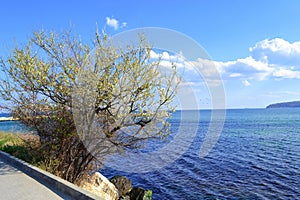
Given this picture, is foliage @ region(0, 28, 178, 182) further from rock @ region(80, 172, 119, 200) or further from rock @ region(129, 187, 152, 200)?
rock @ region(129, 187, 152, 200)

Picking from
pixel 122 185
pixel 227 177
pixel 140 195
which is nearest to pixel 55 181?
pixel 140 195

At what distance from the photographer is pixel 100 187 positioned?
1012 centimetres

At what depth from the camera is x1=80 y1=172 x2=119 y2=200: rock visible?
948 cm

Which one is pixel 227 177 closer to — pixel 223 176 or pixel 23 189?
pixel 223 176

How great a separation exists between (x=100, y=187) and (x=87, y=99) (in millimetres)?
3916

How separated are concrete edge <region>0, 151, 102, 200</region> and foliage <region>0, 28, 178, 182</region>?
695 mm

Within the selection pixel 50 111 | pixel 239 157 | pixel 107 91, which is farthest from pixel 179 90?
pixel 239 157

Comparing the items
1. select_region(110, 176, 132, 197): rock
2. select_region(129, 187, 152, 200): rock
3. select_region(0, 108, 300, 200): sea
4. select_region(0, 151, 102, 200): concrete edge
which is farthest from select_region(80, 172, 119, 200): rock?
select_region(0, 108, 300, 200): sea

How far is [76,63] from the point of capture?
824 centimetres

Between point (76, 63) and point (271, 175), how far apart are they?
1350 cm

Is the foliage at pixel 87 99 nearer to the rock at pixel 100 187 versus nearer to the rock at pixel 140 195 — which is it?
the rock at pixel 100 187

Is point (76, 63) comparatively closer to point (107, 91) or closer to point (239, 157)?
point (107, 91)

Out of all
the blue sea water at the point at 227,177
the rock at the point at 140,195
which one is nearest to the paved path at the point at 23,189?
the rock at the point at 140,195

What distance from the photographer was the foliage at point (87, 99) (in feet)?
26.0
